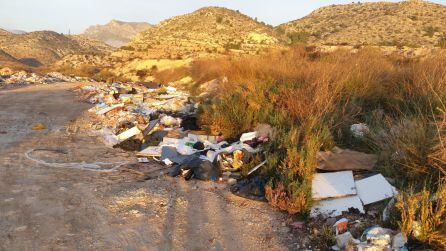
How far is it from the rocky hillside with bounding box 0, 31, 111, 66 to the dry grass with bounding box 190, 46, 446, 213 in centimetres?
6096

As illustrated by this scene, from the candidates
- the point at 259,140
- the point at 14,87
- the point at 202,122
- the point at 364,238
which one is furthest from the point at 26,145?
the point at 14,87

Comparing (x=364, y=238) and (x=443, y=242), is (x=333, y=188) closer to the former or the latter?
(x=364, y=238)

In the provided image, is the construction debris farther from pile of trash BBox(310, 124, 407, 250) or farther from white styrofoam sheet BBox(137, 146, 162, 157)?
pile of trash BBox(310, 124, 407, 250)

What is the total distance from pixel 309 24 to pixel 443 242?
1993 inches

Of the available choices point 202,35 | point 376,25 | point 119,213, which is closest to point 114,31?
point 202,35

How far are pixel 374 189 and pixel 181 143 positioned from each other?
3572mm

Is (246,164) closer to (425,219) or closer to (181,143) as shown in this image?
(181,143)

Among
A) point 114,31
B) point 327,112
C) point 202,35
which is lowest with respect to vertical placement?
point 327,112

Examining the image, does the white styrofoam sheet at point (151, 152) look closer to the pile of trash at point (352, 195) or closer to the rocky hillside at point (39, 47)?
the pile of trash at point (352, 195)

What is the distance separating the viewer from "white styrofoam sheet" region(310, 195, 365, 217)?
4281 mm

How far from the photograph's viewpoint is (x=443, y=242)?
3248 mm

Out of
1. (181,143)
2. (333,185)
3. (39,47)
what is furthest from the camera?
(39,47)

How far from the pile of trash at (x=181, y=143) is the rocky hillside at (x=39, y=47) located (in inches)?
2282

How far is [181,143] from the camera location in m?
7.10
